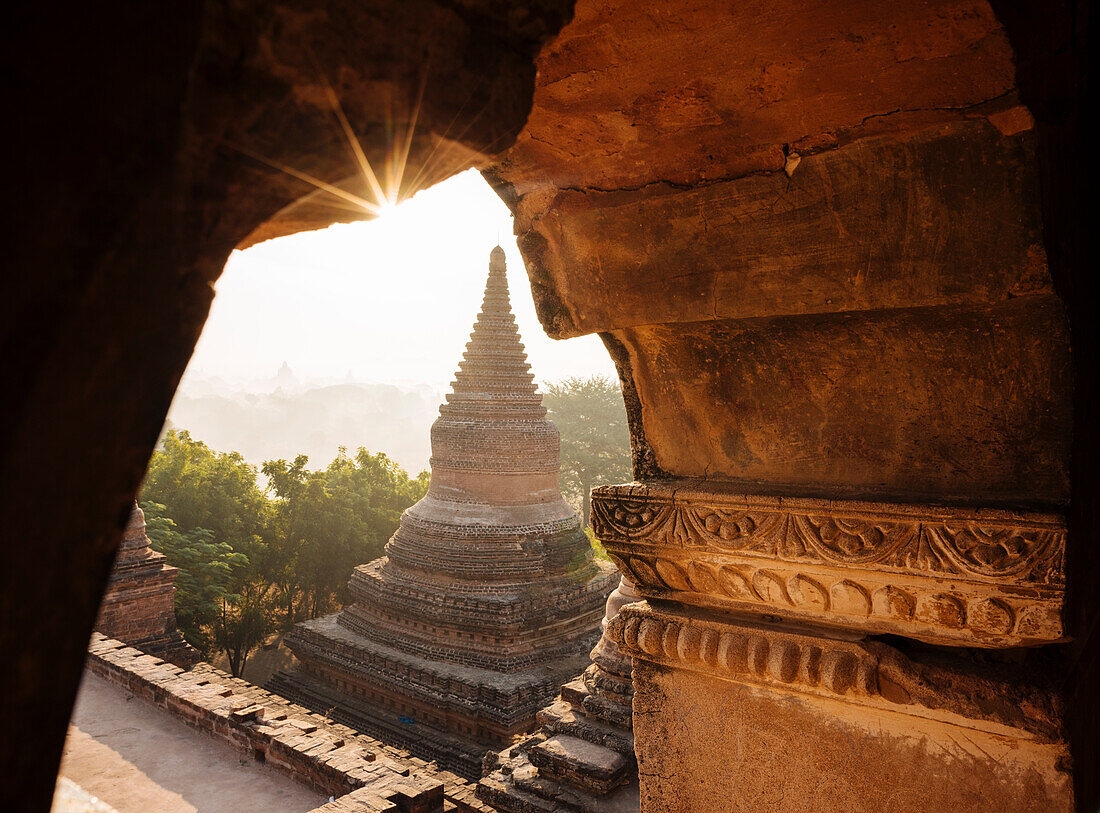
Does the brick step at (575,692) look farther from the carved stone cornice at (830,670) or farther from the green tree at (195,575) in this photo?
the green tree at (195,575)

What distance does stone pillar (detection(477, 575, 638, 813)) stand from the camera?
222 inches

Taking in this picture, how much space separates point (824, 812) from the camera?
1965mm

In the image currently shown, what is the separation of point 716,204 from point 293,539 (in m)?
16.4

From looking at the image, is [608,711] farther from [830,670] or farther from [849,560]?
[849,560]

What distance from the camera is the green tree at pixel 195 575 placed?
1336 centimetres

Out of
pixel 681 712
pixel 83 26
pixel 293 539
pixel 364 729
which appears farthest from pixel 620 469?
pixel 83 26

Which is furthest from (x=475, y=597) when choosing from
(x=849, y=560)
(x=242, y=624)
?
(x=849, y=560)

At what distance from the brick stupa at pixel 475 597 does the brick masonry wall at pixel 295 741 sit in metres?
2.09

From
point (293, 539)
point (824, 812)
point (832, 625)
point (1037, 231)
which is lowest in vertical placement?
point (293, 539)

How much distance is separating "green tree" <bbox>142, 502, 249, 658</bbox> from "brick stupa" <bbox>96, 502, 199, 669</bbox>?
105 inches

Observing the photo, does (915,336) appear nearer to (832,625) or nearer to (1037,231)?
(1037,231)

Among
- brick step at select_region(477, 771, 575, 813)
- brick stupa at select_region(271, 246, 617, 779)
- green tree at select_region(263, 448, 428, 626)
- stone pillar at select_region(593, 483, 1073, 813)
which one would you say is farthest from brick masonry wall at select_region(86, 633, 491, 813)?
green tree at select_region(263, 448, 428, 626)

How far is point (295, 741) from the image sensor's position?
662 centimetres

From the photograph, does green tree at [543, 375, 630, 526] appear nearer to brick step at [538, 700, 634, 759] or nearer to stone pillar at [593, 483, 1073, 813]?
brick step at [538, 700, 634, 759]
